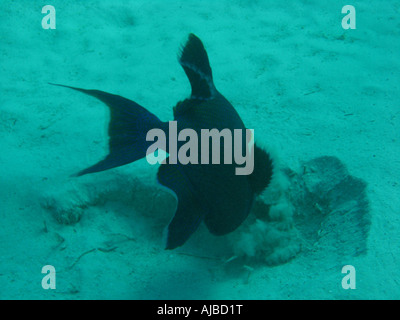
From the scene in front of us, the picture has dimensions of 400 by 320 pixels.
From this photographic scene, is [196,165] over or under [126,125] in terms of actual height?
under

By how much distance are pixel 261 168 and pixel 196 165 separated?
16.4 inches

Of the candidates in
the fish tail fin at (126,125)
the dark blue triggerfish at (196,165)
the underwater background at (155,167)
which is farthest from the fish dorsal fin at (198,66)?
the underwater background at (155,167)

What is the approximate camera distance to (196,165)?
5.72ft

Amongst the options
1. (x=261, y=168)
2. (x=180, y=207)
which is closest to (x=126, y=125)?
(x=180, y=207)

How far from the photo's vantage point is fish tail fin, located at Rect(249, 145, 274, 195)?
6.17 ft

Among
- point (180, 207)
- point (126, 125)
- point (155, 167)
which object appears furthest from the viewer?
point (155, 167)

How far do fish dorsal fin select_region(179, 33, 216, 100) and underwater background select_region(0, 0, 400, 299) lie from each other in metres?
0.45

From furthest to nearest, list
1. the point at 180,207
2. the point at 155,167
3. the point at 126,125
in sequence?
the point at 155,167 → the point at 126,125 → the point at 180,207

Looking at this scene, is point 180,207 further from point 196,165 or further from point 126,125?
point 126,125

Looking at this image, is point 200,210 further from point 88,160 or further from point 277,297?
point 88,160

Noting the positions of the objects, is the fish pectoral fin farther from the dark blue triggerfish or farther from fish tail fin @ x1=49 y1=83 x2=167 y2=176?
fish tail fin @ x1=49 y1=83 x2=167 y2=176

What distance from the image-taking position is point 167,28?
429 centimetres
